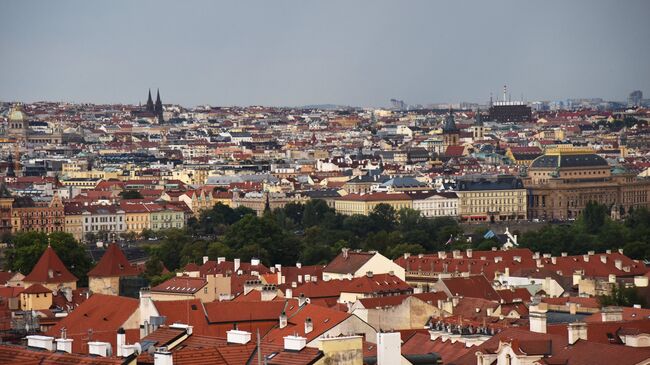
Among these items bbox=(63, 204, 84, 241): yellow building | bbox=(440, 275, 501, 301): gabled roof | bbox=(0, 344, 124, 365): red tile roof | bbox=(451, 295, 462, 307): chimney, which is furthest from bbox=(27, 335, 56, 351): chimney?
bbox=(63, 204, 84, 241): yellow building

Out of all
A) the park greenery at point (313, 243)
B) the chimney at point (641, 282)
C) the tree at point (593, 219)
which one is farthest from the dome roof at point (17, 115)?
the chimney at point (641, 282)

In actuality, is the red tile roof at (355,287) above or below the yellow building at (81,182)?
above

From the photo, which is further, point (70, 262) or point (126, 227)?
point (126, 227)

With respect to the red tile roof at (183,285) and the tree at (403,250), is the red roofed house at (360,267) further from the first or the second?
the tree at (403,250)

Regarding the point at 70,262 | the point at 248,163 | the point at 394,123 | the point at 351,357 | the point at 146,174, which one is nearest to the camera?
the point at 351,357

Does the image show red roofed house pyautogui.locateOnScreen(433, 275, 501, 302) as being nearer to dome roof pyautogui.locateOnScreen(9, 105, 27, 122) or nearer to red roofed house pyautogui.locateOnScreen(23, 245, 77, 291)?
red roofed house pyautogui.locateOnScreen(23, 245, 77, 291)

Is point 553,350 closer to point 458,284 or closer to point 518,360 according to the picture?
point 518,360

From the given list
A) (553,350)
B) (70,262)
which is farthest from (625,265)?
(553,350)
